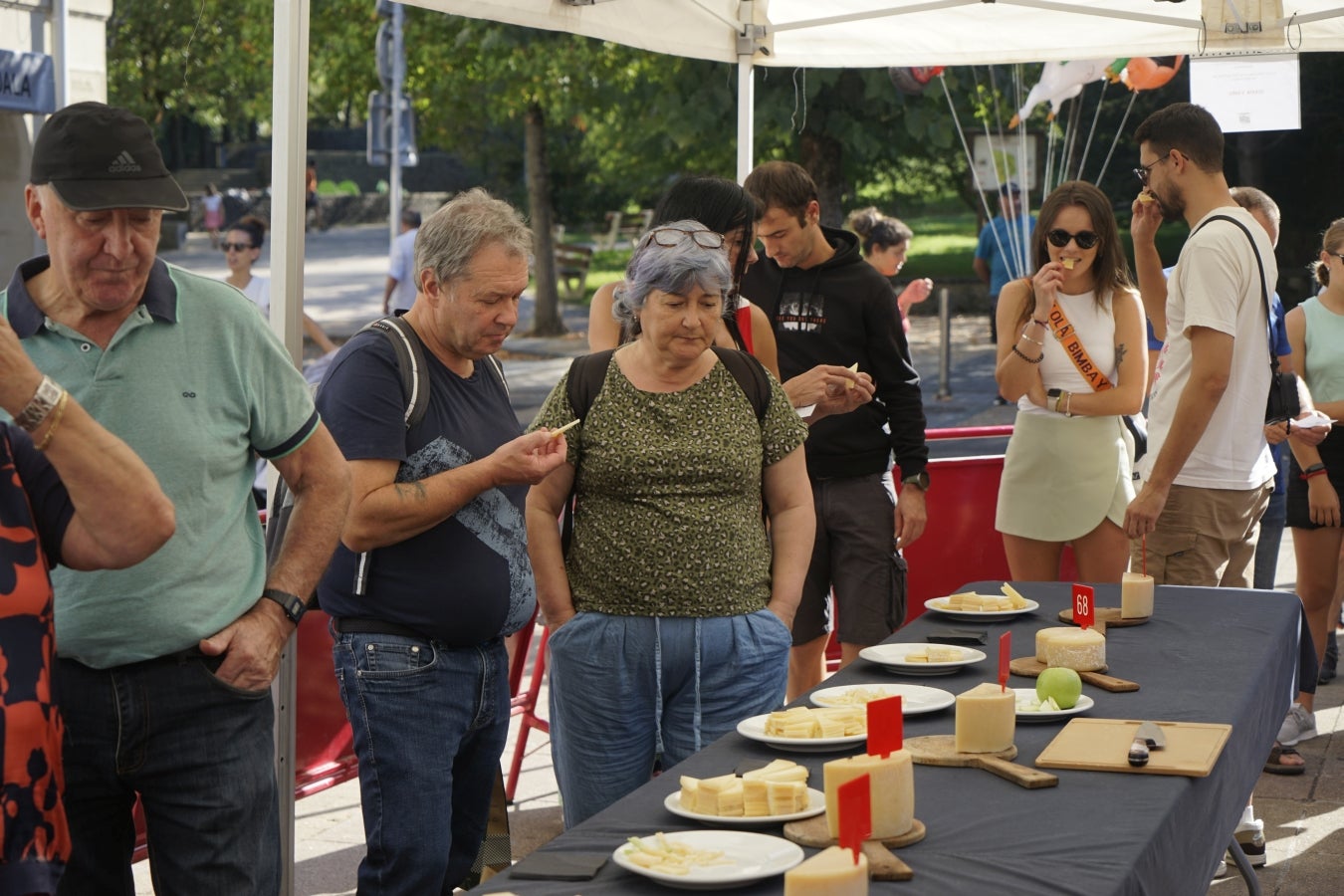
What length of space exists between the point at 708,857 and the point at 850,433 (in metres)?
2.62

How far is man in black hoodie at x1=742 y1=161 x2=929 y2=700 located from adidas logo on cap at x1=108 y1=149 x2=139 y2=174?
229 centimetres

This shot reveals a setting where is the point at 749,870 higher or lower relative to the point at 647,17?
lower

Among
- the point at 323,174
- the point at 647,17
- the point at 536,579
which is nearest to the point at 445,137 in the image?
the point at 323,174

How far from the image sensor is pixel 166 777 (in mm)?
2482

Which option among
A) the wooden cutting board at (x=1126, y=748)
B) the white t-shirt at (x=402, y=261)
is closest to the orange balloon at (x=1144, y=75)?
the white t-shirt at (x=402, y=261)

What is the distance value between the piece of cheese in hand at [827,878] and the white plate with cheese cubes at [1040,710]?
1023 mm

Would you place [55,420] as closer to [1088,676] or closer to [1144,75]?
[1088,676]

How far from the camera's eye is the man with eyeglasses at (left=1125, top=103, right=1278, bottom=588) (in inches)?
162

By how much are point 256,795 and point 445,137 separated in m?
23.8

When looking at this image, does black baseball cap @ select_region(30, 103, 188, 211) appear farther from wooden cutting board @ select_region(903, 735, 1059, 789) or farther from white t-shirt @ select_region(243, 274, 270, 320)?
white t-shirt @ select_region(243, 274, 270, 320)

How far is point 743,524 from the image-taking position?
3.19 metres

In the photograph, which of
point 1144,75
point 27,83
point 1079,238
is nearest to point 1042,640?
point 1079,238

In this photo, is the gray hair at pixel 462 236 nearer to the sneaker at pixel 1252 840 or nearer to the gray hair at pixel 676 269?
the gray hair at pixel 676 269

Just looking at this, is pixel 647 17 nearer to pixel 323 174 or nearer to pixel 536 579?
pixel 536 579
